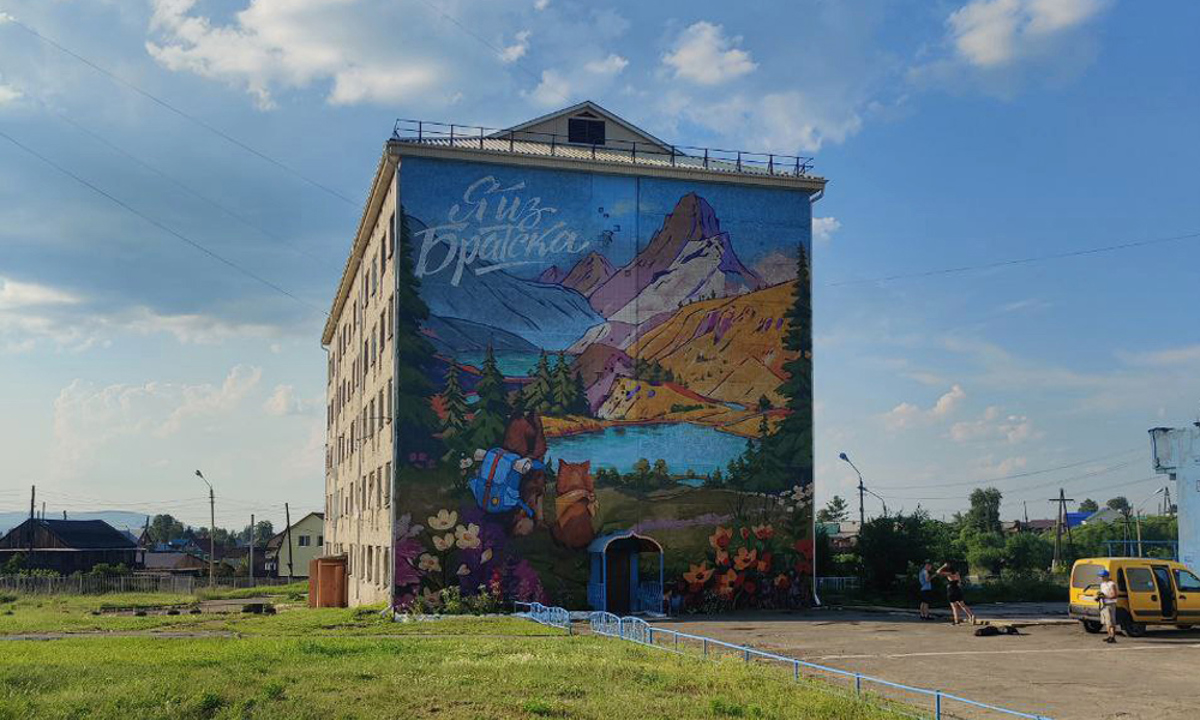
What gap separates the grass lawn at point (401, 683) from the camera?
1636 centimetres

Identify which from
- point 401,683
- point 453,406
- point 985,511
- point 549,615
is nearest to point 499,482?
point 453,406

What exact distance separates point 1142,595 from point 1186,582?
1.72m

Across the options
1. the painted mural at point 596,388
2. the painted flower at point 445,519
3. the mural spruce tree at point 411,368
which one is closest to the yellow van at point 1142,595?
the painted mural at point 596,388

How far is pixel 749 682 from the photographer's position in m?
18.3

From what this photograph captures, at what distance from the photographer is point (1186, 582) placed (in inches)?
1107

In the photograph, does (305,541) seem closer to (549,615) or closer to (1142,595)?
(549,615)

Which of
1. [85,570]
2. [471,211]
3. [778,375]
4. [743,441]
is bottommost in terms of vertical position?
[85,570]

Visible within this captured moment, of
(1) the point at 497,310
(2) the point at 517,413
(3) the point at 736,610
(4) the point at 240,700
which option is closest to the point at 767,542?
(3) the point at 736,610

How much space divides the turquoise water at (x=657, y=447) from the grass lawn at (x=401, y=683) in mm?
11551

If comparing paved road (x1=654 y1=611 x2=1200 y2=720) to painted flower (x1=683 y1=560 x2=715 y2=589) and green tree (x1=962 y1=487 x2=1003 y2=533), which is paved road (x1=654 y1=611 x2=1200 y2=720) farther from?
green tree (x1=962 y1=487 x2=1003 y2=533)

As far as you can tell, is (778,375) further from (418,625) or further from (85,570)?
(85,570)

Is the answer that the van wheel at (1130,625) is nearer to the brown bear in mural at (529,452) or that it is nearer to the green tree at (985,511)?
the brown bear in mural at (529,452)

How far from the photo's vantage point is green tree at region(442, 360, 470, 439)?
120 feet

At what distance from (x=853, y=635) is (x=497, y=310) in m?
16.6
